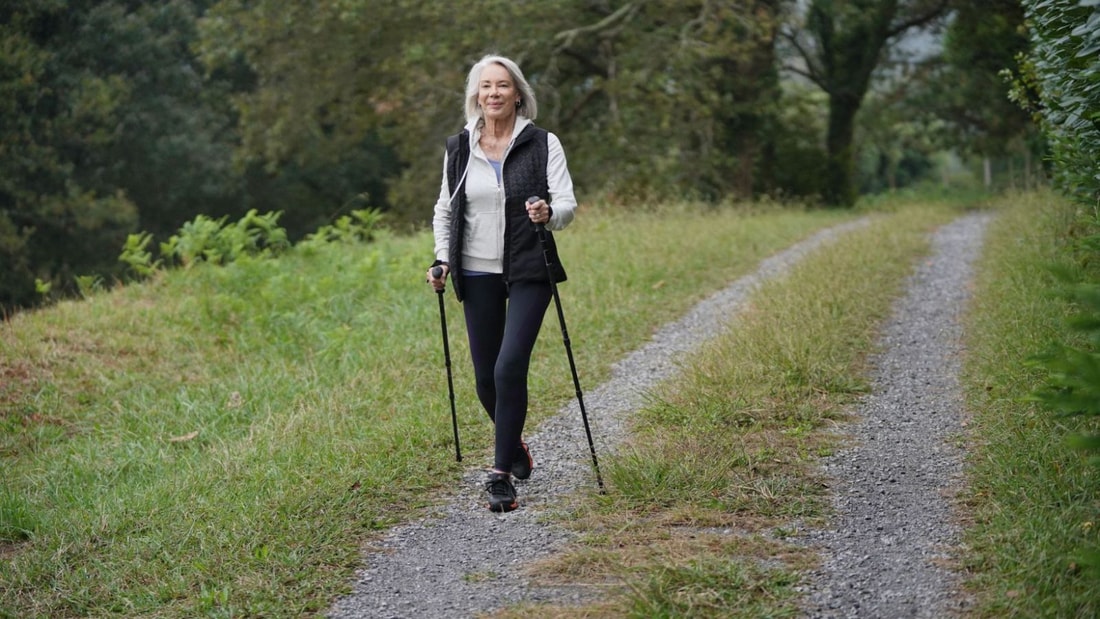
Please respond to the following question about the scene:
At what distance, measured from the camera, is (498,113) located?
198 inches

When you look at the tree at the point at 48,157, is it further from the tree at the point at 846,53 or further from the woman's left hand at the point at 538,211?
the woman's left hand at the point at 538,211

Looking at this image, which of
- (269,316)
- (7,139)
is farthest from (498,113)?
(7,139)

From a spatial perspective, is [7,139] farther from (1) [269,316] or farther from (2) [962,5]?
(2) [962,5]

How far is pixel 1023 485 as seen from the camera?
4402 mm


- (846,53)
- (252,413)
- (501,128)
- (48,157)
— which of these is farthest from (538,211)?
(846,53)

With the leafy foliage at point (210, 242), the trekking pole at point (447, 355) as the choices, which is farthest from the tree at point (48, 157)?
the trekking pole at point (447, 355)

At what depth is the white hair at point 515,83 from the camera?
5.05 m

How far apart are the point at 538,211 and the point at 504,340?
631 mm

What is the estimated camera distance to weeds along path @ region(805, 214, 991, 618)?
3746 millimetres

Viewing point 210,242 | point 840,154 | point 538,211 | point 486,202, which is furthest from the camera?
point 840,154

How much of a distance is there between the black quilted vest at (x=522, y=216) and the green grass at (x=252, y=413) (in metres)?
1.25

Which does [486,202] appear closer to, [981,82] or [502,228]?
[502,228]

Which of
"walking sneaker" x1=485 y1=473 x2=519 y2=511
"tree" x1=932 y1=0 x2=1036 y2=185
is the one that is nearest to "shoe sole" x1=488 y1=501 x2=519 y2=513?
"walking sneaker" x1=485 y1=473 x2=519 y2=511

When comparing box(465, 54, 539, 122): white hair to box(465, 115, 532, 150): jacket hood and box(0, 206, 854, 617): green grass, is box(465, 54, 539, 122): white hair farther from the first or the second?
box(0, 206, 854, 617): green grass
